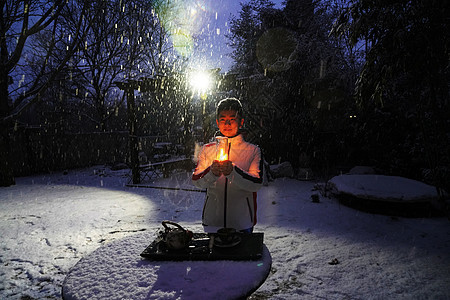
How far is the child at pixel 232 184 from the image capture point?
2.40 m

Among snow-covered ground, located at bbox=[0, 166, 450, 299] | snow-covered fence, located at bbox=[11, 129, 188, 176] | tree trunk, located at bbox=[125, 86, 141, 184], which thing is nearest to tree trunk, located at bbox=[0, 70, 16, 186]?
snow-covered ground, located at bbox=[0, 166, 450, 299]

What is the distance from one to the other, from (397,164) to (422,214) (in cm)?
331

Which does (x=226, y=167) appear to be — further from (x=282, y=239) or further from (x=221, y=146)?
(x=282, y=239)

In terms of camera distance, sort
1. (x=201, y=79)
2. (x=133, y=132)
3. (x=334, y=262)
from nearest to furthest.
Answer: (x=334, y=262)
(x=201, y=79)
(x=133, y=132)

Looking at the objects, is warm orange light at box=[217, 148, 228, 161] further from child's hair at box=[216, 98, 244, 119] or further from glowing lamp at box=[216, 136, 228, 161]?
child's hair at box=[216, 98, 244, 119]

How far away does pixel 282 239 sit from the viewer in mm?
4309

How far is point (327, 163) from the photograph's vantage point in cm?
1005

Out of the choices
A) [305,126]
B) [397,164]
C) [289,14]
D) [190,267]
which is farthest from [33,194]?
[289,14]

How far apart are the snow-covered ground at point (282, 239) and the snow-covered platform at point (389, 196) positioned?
0.83ft

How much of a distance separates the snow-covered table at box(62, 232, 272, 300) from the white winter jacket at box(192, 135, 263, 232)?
0.55m

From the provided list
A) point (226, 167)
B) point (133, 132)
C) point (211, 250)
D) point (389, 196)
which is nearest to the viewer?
point (211, 250)

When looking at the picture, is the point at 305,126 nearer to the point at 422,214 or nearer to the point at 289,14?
the point at 422,214

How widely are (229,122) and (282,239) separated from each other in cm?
267

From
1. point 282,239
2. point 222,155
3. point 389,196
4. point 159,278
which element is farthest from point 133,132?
point 159,278
